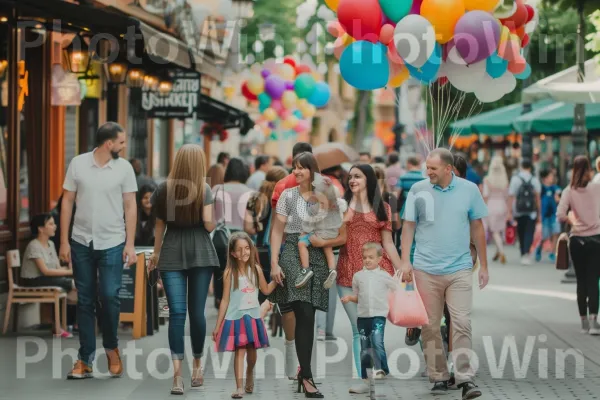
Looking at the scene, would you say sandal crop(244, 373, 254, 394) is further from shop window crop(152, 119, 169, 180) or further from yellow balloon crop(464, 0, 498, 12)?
shop window crop(152, 119, 169, 180)

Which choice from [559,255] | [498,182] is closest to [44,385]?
[559,255]

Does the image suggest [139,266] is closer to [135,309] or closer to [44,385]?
[135,309]

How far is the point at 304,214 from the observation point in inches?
385

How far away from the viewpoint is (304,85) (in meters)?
27.2

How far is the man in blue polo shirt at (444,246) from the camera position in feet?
31.2

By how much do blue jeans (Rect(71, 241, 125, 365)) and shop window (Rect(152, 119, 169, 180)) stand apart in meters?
15.4

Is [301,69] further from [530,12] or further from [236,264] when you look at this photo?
[236,264]

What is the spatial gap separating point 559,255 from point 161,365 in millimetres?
5170

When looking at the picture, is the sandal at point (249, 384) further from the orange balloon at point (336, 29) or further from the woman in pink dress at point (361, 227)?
the orange balloon at point (336, 29)

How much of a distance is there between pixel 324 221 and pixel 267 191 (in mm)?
3858

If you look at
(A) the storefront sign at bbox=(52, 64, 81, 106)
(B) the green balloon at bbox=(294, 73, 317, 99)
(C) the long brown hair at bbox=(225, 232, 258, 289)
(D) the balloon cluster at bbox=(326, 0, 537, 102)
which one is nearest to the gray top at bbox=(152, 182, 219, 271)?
(C) the long brown hair at bbox=(225, 232, 258, 289)

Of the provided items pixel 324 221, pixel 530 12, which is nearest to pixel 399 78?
pixel 530 12

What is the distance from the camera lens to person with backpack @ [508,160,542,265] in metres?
23.2

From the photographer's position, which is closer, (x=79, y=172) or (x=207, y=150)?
(x=79, y=172)
